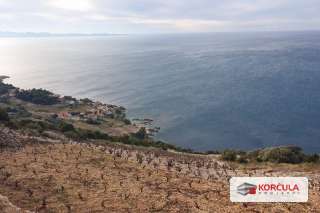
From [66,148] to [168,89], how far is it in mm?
111982

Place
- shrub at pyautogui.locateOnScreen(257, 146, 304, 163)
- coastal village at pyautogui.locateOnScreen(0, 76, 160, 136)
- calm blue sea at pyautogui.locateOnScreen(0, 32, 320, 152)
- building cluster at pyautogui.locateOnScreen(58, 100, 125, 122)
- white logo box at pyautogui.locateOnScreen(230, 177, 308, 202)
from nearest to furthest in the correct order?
white logo box at pyautogui.locateOnScreen(230, 177, 308, 202), shrub at pyautogui.locateOnScreen(257, 146, 304, 163), calm blue sea at pyautogui.locateOnScreen(0, 32, 320, 152), coastal village at pyautogui.locateOnScreen(0, 76, 160, 136), building cluster at pyautogui.locateOnScreen(58, 100, 125, 122)

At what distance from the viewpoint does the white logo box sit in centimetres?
1647

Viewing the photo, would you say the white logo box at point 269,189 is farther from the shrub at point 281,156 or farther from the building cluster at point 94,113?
the building cluster at point 94,113

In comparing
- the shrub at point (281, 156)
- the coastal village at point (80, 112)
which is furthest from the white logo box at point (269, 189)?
the coastal village at point (80, 112)

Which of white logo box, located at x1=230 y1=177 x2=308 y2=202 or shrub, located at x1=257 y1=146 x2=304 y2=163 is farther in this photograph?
shrub, located at x1=257 y1=146 x2=304 y2=163

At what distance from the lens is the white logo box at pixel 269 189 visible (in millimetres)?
16469

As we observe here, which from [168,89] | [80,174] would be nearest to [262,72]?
[168,89]

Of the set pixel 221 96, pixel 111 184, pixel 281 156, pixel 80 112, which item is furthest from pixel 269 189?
pixel 221 96

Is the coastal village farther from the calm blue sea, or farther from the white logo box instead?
the white logo box

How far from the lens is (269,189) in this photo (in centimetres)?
1684

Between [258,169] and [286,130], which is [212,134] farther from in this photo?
[258,169]

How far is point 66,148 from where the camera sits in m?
28.8

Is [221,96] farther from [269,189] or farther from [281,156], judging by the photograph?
[269,189]

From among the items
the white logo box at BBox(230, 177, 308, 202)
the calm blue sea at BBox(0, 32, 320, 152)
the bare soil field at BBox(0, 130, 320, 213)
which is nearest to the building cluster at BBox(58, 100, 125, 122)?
the calm blue sea at BBox(0, 32, 320, 152)
